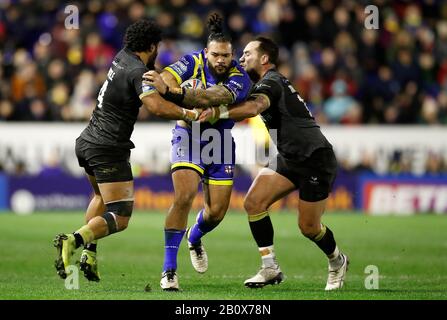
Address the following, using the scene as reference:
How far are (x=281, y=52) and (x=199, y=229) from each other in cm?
1399

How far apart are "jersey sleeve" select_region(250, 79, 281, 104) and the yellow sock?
221 centimetres

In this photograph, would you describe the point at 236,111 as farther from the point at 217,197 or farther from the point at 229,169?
the point at 217,197

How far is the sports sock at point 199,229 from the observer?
35.3ft

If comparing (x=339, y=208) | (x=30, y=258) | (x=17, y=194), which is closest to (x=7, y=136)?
(x=17, y=194)

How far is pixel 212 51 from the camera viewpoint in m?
10.1

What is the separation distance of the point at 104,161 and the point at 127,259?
371 cm

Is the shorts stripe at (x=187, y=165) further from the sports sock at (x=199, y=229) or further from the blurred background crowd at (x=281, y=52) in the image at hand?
the blurred background crowd at (x=281, y=52)

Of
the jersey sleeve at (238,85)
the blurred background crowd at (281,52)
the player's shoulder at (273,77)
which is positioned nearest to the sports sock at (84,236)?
the jersey sleeve at (238,85)

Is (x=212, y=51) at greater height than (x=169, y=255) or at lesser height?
greater

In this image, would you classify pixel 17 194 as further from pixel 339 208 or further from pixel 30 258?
pixel 30 258

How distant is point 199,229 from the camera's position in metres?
10.9

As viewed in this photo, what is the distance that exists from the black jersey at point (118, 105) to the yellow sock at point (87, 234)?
38.9 inches

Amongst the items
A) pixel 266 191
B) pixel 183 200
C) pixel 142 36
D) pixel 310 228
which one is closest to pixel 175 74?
pixel 142 36

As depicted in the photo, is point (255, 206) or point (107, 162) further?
point (255, 206)
